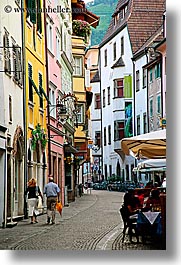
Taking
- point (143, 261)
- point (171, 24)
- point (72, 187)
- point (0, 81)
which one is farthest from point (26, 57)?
point (143, 261)

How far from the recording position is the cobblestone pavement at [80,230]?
899 cm

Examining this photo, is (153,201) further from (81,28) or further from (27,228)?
(81,28)

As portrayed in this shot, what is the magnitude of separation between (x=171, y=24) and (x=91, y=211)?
3.93 metres

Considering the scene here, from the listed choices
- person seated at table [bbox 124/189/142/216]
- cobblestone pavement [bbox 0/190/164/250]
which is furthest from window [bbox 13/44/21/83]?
person seated at table [bbox 124/189/142/216]

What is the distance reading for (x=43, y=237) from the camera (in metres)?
9.29

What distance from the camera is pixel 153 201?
33.8 ft

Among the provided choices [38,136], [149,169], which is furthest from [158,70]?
[38,136]

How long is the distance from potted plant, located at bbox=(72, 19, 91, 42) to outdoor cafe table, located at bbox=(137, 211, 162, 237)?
Result: 2565mm

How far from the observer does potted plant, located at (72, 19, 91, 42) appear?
35.9ft

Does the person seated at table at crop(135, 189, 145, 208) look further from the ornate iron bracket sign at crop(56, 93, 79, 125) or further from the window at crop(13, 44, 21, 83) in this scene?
the window at crop(13, 44, 21, 83)

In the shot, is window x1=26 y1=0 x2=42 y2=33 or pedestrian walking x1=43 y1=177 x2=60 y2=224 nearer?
window x1=26 y1=0 x2=42 y2=33

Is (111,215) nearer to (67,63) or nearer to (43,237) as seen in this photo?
(43,237)

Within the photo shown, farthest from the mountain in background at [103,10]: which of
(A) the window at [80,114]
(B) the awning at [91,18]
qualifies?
(A) the window at [80,114]

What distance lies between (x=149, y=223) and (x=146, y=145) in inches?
40.3
